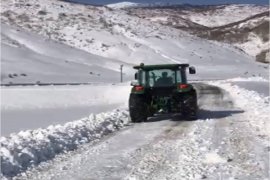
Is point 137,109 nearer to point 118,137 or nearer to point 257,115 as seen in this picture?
point 257,115

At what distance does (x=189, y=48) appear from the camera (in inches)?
3878

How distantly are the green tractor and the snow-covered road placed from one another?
44.0 inches

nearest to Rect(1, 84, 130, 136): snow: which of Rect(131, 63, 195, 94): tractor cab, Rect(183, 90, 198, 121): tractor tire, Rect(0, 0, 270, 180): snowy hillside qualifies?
Rect(0, 0, 270, 180): snowy hillside

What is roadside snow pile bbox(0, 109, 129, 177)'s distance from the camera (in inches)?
384

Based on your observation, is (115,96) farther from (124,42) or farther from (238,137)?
(124,42)

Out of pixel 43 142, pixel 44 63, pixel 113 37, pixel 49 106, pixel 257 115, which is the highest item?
pixel 113 37

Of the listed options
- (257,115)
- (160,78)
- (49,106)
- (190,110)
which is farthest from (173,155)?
(49,106)

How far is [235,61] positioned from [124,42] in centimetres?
1796

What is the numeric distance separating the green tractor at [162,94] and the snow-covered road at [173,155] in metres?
1.12

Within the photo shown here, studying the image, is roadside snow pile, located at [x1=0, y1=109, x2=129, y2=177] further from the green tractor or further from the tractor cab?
the tractor cab

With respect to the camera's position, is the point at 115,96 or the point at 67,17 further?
the point at 67,17

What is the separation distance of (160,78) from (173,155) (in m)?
7.46

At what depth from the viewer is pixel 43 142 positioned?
449 inches

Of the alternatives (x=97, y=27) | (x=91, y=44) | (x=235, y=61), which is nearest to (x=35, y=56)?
(x=91, y=44)
